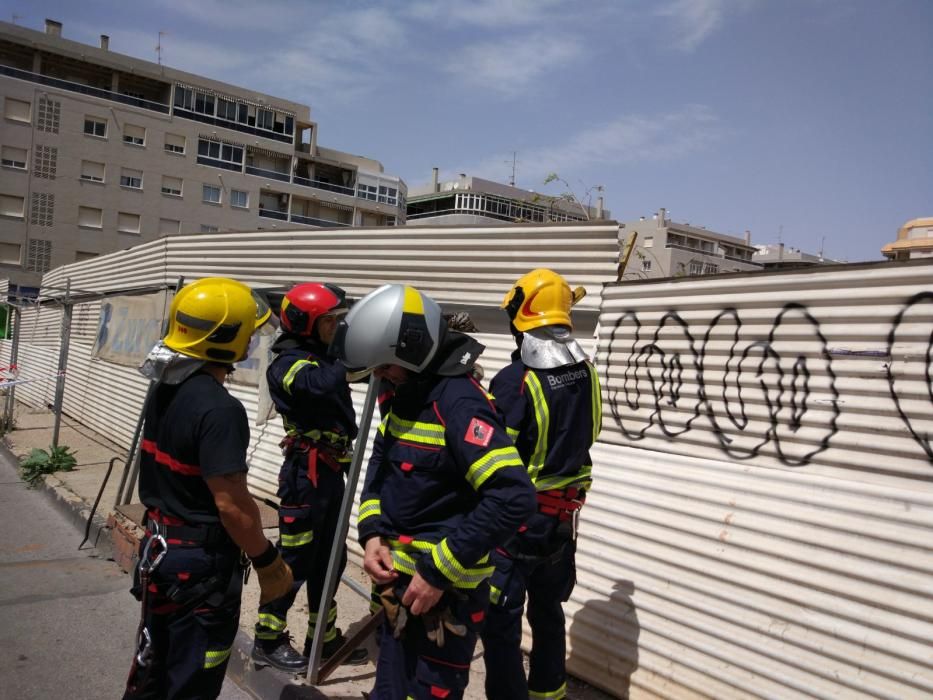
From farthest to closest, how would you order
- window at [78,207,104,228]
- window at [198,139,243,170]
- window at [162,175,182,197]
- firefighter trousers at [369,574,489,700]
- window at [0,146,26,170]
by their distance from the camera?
window at [198,139,243,170] < window at [162,175,182,197] < window at [78,207,104,228] < window at [0,146,26,170] < firefighter trousers at [369,574,489,700]

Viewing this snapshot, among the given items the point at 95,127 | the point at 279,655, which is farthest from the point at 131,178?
the point at 279,655

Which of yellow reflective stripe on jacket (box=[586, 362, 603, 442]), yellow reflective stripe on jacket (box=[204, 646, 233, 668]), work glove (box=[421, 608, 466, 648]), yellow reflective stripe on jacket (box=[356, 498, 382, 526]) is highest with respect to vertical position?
yellow reflective stripe on jacket (box=[586, 362, 603, 442])

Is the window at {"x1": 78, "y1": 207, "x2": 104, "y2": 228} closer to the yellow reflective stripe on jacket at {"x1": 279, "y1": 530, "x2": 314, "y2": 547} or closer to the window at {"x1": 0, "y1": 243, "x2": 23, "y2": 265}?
the window at {"x1": 0, "y1": 243, "x2": 23, "y2": 265}

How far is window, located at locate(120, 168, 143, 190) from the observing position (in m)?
46.5

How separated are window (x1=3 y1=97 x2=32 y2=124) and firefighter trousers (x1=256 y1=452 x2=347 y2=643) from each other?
48836 millimetres

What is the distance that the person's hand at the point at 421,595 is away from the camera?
2.42 meters

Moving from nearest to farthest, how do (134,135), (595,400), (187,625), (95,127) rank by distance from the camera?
1. (187,625)
2. (595,400)
3. (95,127)
4. (134,135)

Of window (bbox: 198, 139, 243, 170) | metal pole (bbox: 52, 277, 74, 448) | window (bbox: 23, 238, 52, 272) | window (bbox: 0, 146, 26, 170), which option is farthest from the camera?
window (bbox: 198, 139, 243, 170)

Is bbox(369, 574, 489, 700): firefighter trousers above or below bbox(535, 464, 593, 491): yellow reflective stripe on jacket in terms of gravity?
below

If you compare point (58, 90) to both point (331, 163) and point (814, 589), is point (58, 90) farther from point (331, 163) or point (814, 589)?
point (814, 589)

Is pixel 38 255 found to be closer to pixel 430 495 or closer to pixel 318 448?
pixel 318 448

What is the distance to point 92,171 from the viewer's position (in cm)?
4544

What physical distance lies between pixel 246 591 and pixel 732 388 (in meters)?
3.94

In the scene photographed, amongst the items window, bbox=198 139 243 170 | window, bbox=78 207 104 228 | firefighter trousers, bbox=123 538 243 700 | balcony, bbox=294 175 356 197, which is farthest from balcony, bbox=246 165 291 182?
firefighter trousers, bbox=123 538 243 700
